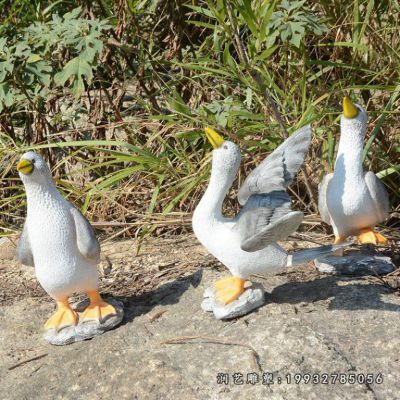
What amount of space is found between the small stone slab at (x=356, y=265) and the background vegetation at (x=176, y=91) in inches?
14.0

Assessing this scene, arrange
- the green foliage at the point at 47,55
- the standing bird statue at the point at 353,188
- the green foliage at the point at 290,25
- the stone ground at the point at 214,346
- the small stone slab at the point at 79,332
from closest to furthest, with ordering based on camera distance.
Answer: the stone ground at the point at 214,346, the small stone slab at the point at 79,332, the standing bird statue at the point at 353,188, the green foliage at the point at 290,25, the green foliage at the point at 47,55

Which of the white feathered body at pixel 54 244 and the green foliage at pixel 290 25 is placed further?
the green foliage at pixel 290 25

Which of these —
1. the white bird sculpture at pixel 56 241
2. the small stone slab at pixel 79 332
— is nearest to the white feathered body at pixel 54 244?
the white bird sculpture at pixel 56 241

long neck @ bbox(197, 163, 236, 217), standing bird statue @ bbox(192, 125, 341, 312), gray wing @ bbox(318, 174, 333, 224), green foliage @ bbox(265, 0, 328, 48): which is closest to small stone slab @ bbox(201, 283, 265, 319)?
standing bird statue @ bbox(192, 125, 341, 312)

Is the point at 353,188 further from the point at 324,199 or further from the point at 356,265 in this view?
the point at 356,265

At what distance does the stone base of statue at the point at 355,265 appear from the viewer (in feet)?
7.04

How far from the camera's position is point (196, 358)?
5.95 feet

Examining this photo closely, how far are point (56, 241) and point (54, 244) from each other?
0.4 inches

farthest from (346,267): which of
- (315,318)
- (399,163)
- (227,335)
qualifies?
(399,163)

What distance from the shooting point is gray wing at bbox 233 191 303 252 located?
1.79 m

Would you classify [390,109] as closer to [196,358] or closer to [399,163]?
[399,163]

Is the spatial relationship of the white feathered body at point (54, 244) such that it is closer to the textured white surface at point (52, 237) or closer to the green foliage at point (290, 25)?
the textured white surface at point (52, 237)

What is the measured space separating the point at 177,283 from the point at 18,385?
0.61m

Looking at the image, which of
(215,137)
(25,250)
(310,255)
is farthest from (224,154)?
(25,250)
